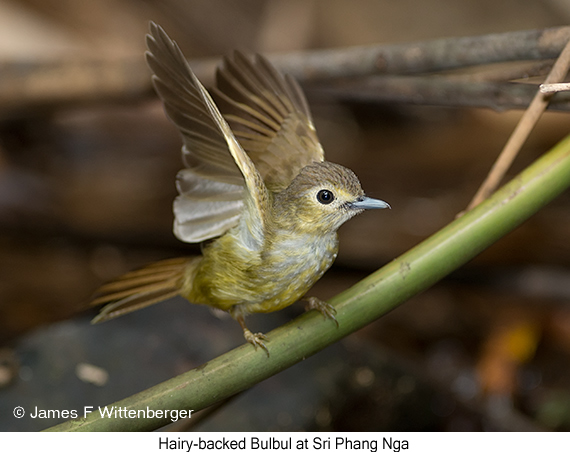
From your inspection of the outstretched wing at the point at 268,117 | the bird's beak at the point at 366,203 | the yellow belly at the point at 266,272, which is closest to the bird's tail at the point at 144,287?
the yellow belly at the point at 266,272

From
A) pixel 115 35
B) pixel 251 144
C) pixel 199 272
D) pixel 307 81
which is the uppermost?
pixel 115 35

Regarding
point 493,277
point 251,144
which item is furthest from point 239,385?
point 493,277

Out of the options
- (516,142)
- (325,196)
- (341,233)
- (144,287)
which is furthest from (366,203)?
(341,233)

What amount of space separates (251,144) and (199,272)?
1.39ft

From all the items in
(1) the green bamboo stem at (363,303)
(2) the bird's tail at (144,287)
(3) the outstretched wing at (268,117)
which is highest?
(3) the outstretched wing at (268,117)

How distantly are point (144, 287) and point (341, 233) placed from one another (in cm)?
162

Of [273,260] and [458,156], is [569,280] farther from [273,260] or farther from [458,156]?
[273,260]

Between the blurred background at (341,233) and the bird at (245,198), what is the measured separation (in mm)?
421

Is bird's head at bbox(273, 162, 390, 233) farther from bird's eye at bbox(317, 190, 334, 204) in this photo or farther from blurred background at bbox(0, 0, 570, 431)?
blurred background at bbox(0, 0, 570, 431)

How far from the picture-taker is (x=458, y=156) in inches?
151

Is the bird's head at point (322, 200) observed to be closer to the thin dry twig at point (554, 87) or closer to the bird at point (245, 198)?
the bird at point (245, 198)

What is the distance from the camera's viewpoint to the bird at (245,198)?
1.43 meters

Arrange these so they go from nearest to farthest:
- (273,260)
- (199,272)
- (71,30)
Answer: (273,260), (199,272), (71,30)

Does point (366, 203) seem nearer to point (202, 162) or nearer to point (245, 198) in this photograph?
point (245, 198)
